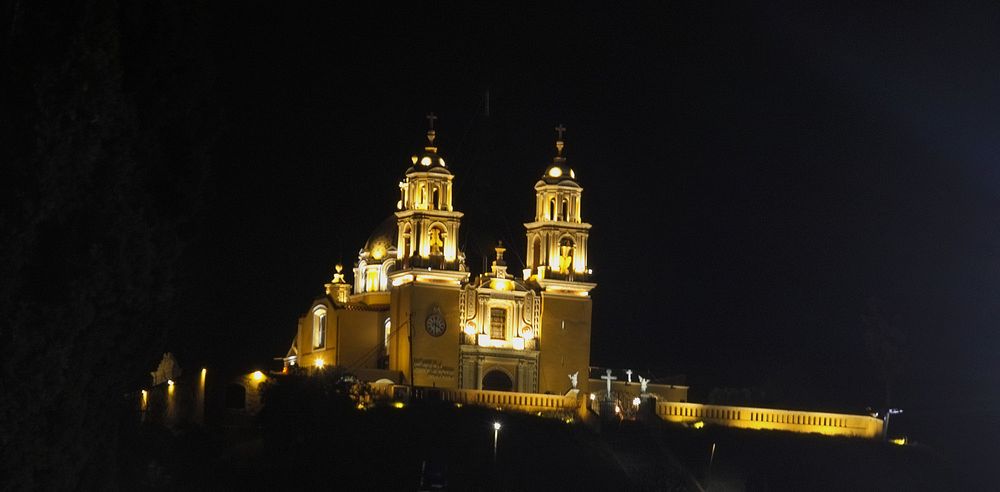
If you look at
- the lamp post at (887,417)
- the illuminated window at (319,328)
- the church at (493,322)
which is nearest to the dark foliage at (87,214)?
the church at (493,322)

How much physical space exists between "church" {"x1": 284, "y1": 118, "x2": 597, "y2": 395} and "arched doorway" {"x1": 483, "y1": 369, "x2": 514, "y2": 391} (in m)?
0.03

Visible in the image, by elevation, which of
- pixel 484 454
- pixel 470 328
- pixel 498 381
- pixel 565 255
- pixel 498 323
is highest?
pixel 565 255

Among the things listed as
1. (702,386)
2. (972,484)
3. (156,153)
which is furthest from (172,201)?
(702,386)

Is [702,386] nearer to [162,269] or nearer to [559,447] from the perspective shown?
[559,447]

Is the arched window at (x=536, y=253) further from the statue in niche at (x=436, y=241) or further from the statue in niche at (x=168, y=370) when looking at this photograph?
the statue in niche at (x=168, y=370)

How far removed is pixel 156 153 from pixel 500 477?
21.5 meters

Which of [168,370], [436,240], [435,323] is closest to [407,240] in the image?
[436,240]

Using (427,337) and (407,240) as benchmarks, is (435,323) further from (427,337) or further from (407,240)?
(407,240)

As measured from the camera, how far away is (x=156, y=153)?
3669 cm

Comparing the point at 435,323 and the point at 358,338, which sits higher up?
the point at 435,323

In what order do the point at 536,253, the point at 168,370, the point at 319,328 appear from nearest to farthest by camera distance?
the point at 168,370, the point at 536,253, the point at 319,328

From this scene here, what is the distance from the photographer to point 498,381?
71375 millimetres

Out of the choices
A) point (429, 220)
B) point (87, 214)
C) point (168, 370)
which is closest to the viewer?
point (87, 214)

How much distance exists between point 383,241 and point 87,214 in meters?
44.4
